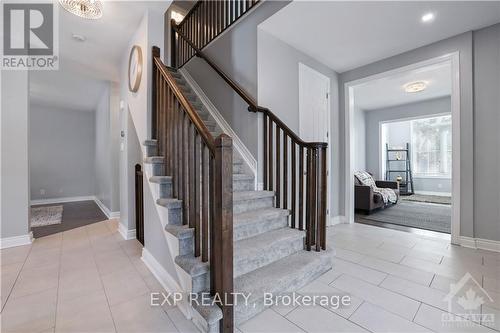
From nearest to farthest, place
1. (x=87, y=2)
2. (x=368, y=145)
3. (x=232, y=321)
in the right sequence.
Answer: (x=232, y=321) → (x=87, y=2) → (x=368, y=145)

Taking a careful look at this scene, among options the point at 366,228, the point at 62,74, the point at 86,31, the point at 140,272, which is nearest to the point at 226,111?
the point at 86,31

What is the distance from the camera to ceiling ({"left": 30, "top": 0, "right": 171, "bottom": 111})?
2406 millimetres

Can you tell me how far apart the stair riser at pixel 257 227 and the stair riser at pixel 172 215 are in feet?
1.56

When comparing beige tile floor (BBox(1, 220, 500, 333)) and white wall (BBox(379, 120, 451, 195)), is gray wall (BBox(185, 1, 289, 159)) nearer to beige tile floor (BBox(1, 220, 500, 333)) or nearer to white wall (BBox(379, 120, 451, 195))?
beige tile floor (BBox(1, 220, 500, 333))

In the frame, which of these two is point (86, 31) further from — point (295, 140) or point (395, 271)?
point (395, 271)

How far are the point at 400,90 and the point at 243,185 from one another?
197 inches

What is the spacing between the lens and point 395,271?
6.80 ft

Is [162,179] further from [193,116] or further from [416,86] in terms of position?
[416,86]

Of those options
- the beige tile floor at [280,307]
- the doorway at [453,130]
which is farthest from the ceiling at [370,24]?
the beige tile floor at [280,307]

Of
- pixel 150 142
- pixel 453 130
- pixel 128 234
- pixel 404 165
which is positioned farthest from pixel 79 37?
pixel 404 165

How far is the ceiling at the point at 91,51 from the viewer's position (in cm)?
241

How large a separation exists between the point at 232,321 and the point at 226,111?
2442mm
